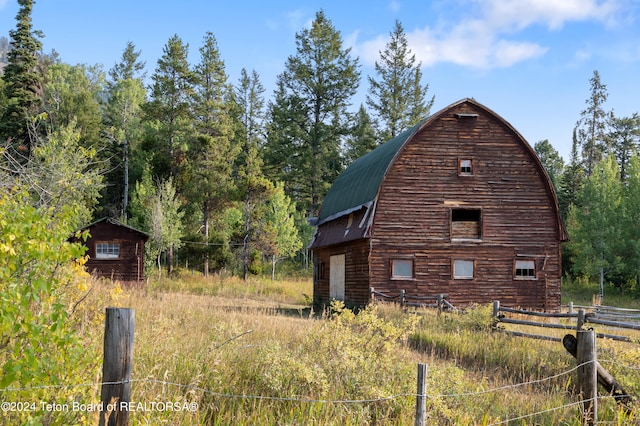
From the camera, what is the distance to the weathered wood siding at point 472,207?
930 inches

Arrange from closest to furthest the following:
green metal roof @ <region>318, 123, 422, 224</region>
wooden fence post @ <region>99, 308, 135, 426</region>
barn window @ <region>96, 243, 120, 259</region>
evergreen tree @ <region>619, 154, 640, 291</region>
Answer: wooden fence post @ <region>99, 308, 135, 426</region>, green metal roof @ <region>318, 123, 422, 224</region>, barn window @ <region>96, 243, 120, 259</region>, evergreen tree @ <region>619, 154, 640, 291</region>

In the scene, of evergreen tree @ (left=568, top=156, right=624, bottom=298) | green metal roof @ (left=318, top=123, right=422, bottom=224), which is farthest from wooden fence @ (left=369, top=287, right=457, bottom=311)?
evergreen tree @ (left=568, top=156, right=624, bottom=298)

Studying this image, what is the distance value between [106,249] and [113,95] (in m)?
32.6

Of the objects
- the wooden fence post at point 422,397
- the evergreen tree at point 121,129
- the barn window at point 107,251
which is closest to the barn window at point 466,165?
the barn window at point 107,251

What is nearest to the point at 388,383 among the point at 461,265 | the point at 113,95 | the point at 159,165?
the point at 461,265

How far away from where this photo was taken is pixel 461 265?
24.0 m

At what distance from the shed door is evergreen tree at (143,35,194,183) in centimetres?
2032

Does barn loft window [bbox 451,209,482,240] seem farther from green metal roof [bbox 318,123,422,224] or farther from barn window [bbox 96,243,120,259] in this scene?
barn window [bbox 96,243,120,259]

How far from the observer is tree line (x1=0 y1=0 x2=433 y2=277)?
1633 inches

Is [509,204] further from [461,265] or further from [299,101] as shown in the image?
[299,101]

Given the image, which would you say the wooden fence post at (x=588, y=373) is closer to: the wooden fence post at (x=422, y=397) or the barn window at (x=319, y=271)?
the wooden fence post at (x=422, y=397)

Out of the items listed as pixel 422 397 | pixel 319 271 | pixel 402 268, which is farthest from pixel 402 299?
pixel 422 397

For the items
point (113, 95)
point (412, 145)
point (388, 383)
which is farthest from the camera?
point (113, 95)

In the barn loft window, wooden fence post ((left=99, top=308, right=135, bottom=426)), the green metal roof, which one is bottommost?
wooden fence post ((left=99, top=308, right=135, bottom=426))
